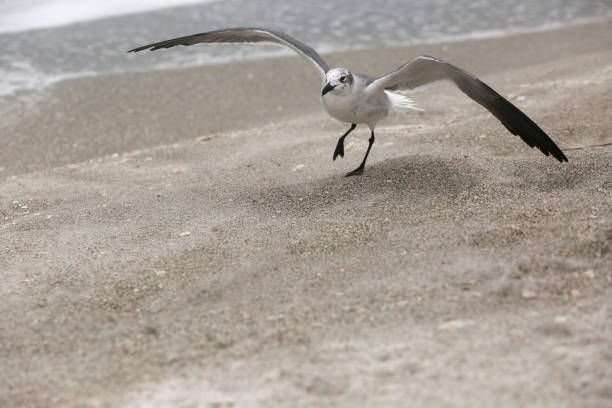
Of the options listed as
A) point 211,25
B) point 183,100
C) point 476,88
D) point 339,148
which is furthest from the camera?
point 211,25

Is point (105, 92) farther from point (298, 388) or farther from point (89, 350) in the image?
point (298, 388)

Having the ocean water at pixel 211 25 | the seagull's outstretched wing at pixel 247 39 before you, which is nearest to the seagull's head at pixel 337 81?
the seagull's outstretched wing at pixel 247 39

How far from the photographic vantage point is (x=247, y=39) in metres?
5.39

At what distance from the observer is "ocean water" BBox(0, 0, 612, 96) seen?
29.8 feet

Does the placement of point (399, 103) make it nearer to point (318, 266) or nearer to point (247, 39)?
point (247, 39)

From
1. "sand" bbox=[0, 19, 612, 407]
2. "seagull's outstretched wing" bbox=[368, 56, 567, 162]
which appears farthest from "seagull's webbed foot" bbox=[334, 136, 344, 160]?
"seagull's outstretched wing" bbox=[368, 56, 567, 162]

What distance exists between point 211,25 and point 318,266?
7.45 meters

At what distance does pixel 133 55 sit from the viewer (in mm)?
9453

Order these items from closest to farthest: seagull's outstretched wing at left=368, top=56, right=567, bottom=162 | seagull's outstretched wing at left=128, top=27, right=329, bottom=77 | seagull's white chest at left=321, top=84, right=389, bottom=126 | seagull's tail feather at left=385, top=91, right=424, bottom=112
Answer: seagull's outstretched wing at left=368, top=56, right=567, bottom=162 < seagull's white chest at left=321, top=84, right=389, bottom=126 < seagull's tail feather at left=385, top=91, right=424, bottom=112 < seagull's outstretched wing at left=128, top=27, right=329, bottom=77

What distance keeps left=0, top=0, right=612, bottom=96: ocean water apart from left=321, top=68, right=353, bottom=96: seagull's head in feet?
16.0

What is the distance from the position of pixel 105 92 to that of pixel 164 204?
376 cm

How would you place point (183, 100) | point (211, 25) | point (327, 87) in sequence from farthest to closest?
point (211, 25) → point (183, 100) → point (327, 87)

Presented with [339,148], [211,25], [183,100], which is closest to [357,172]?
[339,148]

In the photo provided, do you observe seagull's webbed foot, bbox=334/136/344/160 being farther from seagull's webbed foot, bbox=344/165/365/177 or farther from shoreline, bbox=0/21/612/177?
shoreline, bbox=0/21/612/177
